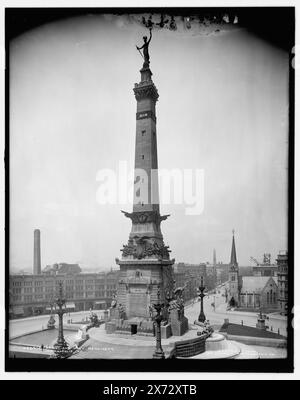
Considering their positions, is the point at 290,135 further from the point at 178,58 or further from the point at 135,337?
the point at 135,337

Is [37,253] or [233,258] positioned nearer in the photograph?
[37,253]

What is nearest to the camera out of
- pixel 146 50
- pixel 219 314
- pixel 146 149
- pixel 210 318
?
pixel 146 50

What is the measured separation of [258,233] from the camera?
12.9 metres

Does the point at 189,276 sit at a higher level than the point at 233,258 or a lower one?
lower

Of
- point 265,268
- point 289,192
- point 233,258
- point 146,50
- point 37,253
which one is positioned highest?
point 146,50

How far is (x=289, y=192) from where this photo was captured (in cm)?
1231

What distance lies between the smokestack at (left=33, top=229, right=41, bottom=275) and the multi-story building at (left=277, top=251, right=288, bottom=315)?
8.93 meters

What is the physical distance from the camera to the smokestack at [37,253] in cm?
1290

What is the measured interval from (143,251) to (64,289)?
371cm

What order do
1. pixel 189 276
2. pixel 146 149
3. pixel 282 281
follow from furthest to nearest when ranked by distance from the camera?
pixel 189 276, pixel 146 149, pixel 282 281

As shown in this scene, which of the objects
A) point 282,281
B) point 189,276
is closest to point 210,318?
point 189,276

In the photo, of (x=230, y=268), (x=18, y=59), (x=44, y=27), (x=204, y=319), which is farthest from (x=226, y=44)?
(x=204, y=319)

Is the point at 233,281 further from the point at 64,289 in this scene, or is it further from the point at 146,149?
the point at 64,289
